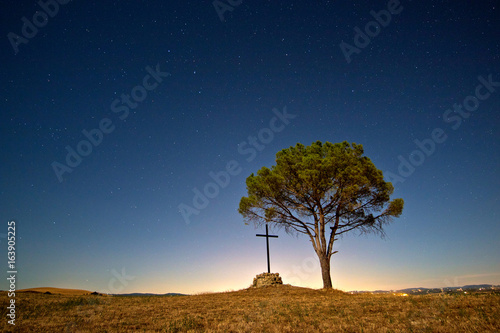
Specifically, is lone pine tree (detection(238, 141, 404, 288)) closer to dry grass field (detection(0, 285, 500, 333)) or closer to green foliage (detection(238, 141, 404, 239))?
green foliage (detection(238, 141, 404, 239))

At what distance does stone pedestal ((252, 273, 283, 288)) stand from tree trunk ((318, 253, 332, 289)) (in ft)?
15.0

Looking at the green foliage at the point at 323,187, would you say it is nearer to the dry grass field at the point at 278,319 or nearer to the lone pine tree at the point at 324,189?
the lone pine tree at the point at 324,189

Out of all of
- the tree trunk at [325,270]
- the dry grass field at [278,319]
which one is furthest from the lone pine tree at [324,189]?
the dry grass field at [278,319]

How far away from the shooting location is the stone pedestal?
21.2m

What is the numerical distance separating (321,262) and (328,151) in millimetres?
7723

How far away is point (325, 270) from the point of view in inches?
721

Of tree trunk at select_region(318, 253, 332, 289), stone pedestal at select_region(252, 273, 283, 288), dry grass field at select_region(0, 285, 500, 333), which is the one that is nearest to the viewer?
dry grass field at select_region(0, 285, 500, 333)

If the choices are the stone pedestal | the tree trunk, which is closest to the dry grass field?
the tree trunk

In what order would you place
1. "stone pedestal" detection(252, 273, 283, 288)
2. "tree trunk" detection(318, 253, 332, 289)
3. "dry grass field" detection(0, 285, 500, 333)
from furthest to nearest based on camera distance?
"stone pedestal" detection(252, 273, 283, 288) → "tree trunk" detection(318, 253, 332, 289) → "dry grass field" detection(0, 285, 500, 333)

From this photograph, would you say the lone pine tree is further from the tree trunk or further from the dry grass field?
the dry grass field

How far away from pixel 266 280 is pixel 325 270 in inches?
203

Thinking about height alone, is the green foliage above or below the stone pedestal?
above

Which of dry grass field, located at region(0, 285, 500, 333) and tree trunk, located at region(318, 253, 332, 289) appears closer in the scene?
dry grass field, located at region(0, 285, 500, 333)

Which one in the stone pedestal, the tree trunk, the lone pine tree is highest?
the lone pine tree
